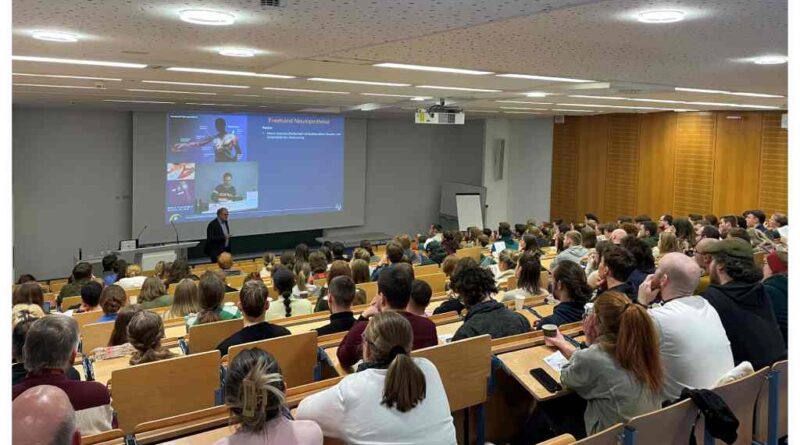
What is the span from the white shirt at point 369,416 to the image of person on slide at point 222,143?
11.1 m

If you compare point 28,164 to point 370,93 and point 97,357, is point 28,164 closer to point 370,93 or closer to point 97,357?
point 370,93

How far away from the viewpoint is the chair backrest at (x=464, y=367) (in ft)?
10.5

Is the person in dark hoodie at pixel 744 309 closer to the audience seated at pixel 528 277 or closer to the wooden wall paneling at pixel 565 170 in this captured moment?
the audience seated at pixel 528 277

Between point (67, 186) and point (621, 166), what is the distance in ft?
38.8

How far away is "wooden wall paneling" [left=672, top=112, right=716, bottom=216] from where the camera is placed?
1277cm

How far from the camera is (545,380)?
3137mm

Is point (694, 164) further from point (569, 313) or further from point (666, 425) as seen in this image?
point (666, 425)

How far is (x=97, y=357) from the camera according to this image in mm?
3729

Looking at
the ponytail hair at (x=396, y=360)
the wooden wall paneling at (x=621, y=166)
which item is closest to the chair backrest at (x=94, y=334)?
the ponytail hair at (x=396, y=360)

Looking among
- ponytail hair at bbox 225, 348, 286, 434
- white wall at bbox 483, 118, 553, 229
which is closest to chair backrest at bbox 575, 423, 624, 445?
ponytail hair at bbox 225, 348, 286, 434

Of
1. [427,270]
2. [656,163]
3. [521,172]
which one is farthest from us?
[521,172]

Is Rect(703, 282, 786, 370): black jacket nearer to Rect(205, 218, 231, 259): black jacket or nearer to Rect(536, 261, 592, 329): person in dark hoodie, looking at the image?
Rect(536, 261, 592, 329): person in dark hoodie

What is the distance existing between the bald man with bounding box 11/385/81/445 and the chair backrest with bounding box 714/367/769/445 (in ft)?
8.51

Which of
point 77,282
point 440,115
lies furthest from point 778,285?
point 77,282
